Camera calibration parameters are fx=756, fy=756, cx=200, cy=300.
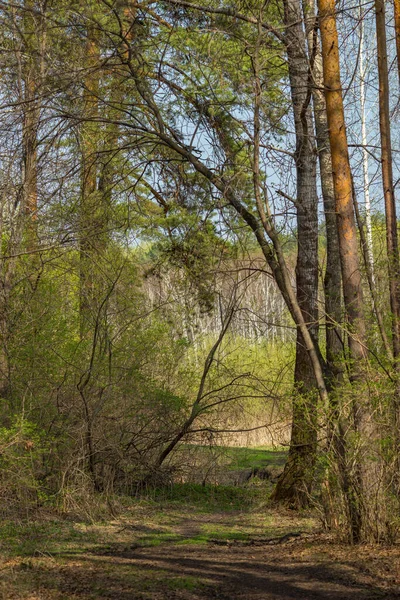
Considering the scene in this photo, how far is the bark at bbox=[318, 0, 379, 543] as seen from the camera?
6.45 m

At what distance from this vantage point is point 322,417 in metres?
6.88

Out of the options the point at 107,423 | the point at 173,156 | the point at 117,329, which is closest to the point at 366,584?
the point at 107,423

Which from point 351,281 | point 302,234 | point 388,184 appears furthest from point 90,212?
point 351,281

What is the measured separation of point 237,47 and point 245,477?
6856 mm

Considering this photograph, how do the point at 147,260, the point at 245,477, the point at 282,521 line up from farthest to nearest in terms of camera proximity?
the point at 147,260, the point at 245,477, the point at 282,521

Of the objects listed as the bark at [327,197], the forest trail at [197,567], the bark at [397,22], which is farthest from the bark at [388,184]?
the forest trail at [197,567]

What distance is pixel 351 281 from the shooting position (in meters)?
7.24

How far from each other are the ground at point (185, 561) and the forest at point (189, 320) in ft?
0.10

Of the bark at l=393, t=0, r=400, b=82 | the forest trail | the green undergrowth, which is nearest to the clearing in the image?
the forest trail

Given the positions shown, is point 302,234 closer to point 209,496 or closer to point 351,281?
point 351,281

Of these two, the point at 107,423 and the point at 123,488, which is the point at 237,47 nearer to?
the point at 107,423

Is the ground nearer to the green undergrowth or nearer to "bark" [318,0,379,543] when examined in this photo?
"bark" [318,0,379,543]

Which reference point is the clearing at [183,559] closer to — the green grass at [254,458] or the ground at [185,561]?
the ground at [185,561]

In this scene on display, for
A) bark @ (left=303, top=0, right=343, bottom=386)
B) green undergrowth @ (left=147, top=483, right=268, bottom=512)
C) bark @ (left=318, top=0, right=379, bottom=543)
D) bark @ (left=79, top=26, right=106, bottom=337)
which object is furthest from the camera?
green undergrowth @ (left=147, top=483, right=268, bottom=512)
